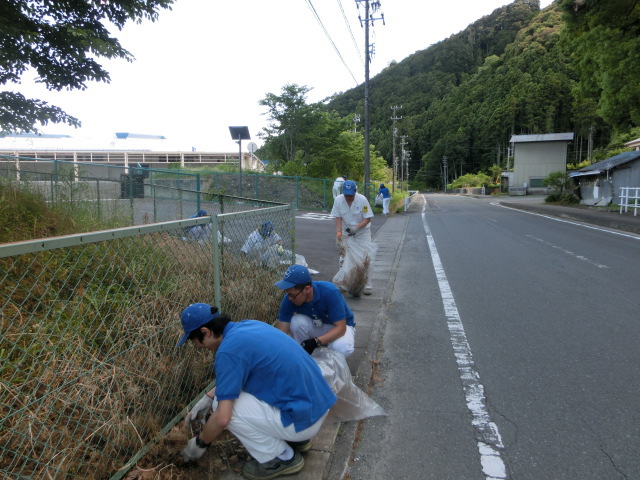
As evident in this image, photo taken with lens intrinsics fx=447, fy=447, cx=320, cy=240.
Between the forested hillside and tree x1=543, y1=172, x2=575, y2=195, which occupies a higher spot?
the forested hillside

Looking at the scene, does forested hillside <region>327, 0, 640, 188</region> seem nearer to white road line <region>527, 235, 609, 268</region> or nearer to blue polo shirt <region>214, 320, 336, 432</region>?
white road line <region>527, 235, 609, 268</region>

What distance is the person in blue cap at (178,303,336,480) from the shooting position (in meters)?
2.39

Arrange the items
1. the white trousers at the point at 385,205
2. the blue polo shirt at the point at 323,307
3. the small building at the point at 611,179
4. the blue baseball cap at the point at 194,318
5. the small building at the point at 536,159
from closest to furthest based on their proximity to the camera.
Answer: the blue baseball cap at the point at 194,318
the blue polo shirt at the point at 323,307
the small building at the point at 611,179
the white trousers at the point at 385,205
the small building at the point at 536,159

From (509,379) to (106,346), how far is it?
3.22 meters

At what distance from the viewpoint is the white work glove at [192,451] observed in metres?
2.49

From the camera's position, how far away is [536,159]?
59844 mm

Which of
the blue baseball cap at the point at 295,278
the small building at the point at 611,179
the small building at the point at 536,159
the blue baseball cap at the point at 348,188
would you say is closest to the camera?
the blue baseball cap at the point at 295,278

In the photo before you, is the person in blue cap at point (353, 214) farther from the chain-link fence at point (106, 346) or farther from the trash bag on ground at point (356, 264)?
the chain-link fence at point (106, 346)

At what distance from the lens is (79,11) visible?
5461 millimetres

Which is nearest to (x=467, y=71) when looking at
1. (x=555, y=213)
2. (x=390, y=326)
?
(x=555, y=213)

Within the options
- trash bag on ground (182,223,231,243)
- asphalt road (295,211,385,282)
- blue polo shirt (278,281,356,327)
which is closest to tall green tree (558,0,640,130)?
asphalt road (295,211,385,282)

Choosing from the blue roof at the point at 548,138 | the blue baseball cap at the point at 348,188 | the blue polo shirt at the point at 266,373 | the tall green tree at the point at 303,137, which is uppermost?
the blue roof at the point at 548,138

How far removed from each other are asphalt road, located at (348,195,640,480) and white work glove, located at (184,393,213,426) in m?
0.97

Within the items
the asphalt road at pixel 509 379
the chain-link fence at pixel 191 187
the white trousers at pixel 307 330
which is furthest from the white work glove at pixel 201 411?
the chain-link fence at pixel 191 187
